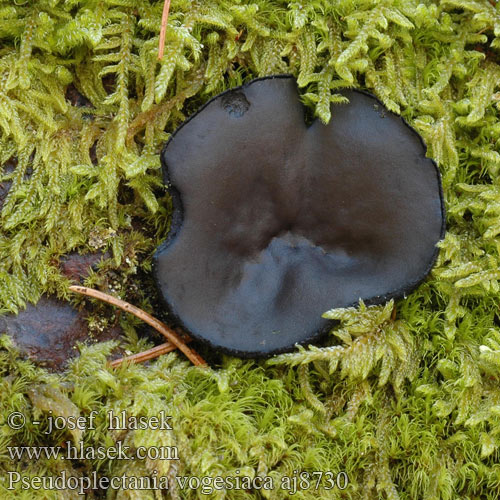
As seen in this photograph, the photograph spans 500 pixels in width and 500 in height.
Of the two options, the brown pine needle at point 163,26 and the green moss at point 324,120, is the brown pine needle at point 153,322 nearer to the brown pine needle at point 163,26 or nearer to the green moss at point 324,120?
the green moss at point 324,120

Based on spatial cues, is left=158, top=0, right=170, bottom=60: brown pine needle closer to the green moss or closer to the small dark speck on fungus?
the green moss

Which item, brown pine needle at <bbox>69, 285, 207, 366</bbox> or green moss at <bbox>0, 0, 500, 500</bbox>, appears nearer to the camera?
green moss at <bbox>0, 0, 500, 500</bbox>

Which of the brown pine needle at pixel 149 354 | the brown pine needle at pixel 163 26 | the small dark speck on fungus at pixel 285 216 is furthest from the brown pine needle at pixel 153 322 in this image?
the brown pine needle at pixel 163 26

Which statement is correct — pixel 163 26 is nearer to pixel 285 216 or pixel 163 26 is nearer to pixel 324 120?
pixel 324 120

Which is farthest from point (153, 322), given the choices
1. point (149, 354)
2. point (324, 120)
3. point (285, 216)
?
point (324, 120)

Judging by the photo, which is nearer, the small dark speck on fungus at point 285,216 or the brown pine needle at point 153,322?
the small dark speck on fungus at point 285,216

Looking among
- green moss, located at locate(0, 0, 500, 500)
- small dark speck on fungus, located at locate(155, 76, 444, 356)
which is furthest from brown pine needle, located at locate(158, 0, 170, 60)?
small dark speck on fungus, located at locate(155, 76, 444, 356)

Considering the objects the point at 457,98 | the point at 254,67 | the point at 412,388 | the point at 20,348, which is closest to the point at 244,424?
the point at 412,388
